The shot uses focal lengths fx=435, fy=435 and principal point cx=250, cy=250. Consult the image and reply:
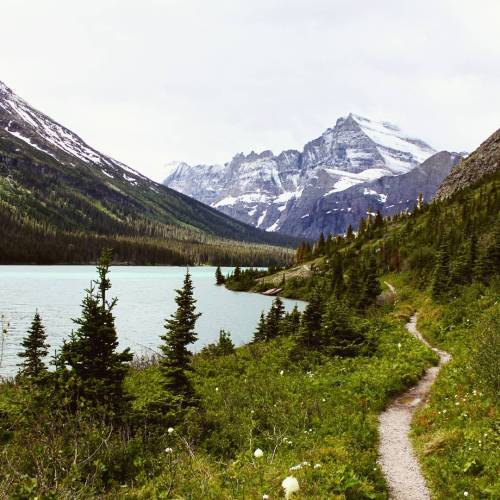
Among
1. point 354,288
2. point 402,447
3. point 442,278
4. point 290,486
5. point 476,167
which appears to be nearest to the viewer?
point 290,486

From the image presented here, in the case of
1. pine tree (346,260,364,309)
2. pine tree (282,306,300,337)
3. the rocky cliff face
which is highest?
the rocky cliff face

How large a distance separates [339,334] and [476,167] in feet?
380

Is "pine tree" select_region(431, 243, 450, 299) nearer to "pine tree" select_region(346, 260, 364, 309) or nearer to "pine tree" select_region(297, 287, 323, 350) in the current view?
"pine tree" select_region(346, 260, 364, 309)

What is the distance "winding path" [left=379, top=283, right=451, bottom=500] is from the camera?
35.4ft

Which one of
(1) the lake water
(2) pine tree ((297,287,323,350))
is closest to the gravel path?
(2) pine tree ((297,287,323,350))

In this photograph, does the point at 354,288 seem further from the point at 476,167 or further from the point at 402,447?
the point at 476,167

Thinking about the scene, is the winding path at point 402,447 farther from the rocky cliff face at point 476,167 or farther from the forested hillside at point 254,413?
A: the rocky cliff face at point 476,167

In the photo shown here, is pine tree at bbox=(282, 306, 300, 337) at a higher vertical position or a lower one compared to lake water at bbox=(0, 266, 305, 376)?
higher

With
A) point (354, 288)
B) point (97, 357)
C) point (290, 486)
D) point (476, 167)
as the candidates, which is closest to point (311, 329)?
point (97, 357)

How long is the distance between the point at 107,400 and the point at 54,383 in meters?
1.84

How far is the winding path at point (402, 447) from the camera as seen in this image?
35.4ft

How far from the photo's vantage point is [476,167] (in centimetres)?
12412

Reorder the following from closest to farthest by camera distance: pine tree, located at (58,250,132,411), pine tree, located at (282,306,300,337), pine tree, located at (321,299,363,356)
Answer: pine tree, located at (58,250,132,411)
pine tree, located at (321,299,363,356)
pine tree, located at (282,306,300,337)

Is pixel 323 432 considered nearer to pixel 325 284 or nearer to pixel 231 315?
pixel 231 315
